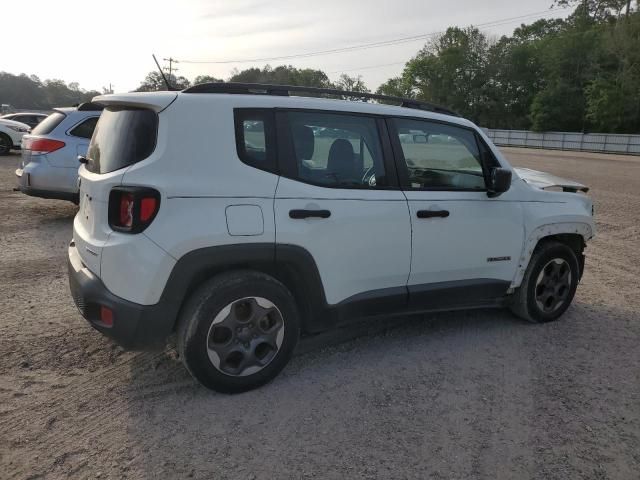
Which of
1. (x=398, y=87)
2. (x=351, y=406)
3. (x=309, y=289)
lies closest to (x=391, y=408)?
(x=351, y=406)

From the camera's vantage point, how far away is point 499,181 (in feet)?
12.9

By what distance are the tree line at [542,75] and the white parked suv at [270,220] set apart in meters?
37.7

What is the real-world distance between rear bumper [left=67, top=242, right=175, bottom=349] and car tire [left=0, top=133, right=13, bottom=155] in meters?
17.9

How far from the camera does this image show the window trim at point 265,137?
3.18 meters

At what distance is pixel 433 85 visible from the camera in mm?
75688

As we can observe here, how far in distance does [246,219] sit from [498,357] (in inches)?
87.8

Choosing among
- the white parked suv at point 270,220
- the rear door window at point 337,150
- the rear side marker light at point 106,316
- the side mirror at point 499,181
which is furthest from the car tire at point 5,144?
the side mirror at point 499,181

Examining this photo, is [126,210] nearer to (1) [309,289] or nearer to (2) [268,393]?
(1) [309,289]

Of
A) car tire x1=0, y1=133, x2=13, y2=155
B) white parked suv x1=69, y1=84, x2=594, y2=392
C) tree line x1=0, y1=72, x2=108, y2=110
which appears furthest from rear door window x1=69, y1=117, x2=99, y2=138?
tree line x1=0, y1=72, x2=108, y2=110

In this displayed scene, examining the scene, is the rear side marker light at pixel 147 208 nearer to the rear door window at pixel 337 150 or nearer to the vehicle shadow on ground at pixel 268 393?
the rear door window at pixel 337 150

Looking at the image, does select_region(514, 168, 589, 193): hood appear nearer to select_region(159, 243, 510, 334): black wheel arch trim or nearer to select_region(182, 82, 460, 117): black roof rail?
select_region(159, 243, 510, 334): black wheel arch trim

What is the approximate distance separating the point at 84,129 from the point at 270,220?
234 inches

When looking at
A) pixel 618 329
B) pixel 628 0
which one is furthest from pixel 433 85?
pixel 618 329

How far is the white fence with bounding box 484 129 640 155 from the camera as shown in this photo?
135 ft
